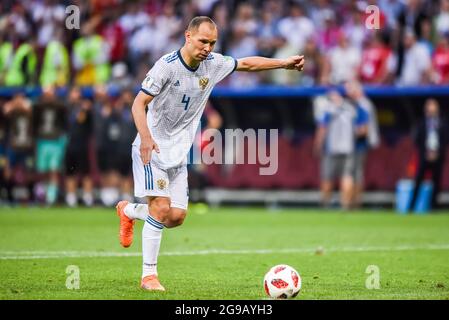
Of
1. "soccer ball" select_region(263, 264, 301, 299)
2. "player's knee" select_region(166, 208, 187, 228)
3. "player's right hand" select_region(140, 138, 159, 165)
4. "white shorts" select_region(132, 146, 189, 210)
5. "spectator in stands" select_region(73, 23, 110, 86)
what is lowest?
"soccer ball" select_region(263, 264, 301, 299)

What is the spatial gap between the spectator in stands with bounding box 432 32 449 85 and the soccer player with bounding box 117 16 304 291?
1141 cm

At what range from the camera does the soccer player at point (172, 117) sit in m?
9.44

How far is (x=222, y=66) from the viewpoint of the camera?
32.9ft

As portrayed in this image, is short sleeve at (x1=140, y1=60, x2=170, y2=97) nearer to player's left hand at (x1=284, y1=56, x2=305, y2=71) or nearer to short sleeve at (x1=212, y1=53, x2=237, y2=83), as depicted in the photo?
short sleeve at (x1=212, y1=53, x2=237, y2=83)

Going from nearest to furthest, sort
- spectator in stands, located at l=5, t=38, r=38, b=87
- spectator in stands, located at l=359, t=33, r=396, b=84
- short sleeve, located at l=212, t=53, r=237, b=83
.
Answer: short sleeve, located at l=212, t=53, r=237, b=83 < spectator in stands, located at l=359, t=33, r=396, b=84 < spectator in stands, located at l=5, t=38, r=38, b=87

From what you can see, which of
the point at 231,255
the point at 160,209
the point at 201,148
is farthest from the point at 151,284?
the point at 201,148

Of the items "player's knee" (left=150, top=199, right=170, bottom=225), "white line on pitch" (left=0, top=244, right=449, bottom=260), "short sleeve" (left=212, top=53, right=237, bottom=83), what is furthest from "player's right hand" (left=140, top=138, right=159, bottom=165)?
"white line on pitch" (left=0, top=244, right=449, bottom=260)

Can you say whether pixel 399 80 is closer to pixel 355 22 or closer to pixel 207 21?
pixel 355 22

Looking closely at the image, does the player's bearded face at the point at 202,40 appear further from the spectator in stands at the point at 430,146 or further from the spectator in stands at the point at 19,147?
the spectator in stands at the point at 19,147

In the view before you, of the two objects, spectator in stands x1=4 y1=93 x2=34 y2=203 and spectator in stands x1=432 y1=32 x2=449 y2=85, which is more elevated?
spectator in stands x1=432 y1=32 x2=449 y2=85

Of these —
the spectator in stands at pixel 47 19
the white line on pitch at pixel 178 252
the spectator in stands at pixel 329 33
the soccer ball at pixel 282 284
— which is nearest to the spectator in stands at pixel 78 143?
the spectator in stands at pixel 47 19

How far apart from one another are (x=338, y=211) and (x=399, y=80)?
118 inches

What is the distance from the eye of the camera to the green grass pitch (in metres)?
9.20

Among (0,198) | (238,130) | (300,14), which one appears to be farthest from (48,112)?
(300,14)
